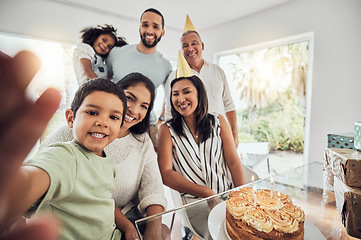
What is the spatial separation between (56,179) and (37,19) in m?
2.84

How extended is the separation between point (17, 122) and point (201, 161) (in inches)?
49.7

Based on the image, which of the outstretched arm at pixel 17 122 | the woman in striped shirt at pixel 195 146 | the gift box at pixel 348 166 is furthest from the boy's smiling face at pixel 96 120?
the gift box at pixel 348 166

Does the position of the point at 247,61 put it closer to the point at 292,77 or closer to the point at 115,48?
the point at 292,77

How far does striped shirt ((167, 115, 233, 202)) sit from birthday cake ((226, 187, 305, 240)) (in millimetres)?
606

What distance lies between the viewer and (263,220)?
0.62 meters

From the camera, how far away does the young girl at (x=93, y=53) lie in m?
1.58

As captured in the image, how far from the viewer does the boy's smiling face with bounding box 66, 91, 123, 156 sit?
25.3 inches

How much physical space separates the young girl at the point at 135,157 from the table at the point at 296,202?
191 mm

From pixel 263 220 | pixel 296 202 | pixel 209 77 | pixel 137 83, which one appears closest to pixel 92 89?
pixel 137 83

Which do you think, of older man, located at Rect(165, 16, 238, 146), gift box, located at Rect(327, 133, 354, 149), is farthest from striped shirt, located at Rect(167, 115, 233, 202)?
gift box, located at Rect(327, 133, 354, 149)

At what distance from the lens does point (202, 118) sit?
57.2 inches

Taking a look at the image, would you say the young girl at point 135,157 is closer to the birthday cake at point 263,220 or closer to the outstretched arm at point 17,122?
the birthday cake at point 263,220

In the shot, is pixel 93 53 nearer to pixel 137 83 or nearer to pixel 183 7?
pixel 137 83

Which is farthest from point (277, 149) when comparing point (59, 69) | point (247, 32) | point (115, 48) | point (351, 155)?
point (59, 69)
